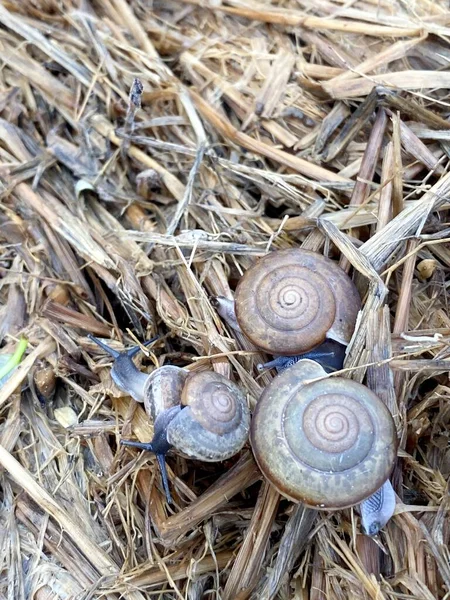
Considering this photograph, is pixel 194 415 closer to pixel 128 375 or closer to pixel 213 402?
pixel 213 402

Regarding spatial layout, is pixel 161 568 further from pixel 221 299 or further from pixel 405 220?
pixel 405 220

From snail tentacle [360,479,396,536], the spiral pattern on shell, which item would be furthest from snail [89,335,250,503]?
snail tentacle [360,479,396,536]

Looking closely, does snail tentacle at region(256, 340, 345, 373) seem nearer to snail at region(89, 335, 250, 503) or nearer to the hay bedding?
the hay bedding

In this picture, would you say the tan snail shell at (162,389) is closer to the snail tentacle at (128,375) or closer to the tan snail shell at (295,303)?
the snail tentacle at (128,375)

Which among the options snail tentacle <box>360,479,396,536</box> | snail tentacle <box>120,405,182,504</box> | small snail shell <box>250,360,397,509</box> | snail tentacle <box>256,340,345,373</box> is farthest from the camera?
snail tentacle <box>256,340,345,373</box>

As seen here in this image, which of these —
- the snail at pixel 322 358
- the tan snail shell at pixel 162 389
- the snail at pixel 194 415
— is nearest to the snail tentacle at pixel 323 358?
the snail at pixel 322 358

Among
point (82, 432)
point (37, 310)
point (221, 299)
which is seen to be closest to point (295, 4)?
point (221, 299)
